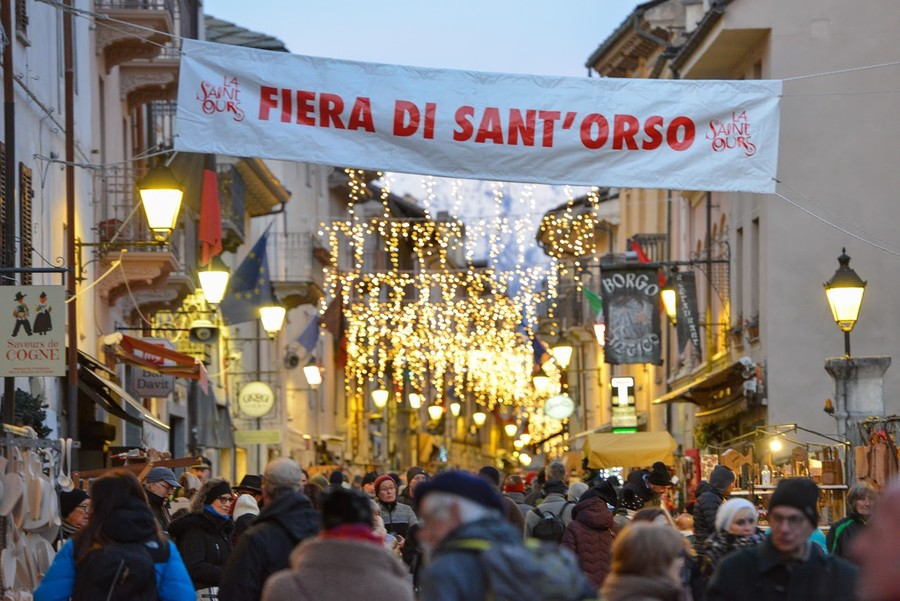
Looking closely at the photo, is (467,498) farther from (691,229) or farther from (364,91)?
(691,229)

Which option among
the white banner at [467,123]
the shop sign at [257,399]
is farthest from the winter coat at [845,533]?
the shop sign at [257,399]

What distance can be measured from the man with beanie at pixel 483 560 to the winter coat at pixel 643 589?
125 cm

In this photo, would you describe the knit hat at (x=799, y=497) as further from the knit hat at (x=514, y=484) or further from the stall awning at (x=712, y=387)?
the stall awning at (x=712, y=387)

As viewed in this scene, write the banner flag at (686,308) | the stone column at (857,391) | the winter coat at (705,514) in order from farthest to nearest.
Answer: the banner flag at (686,308) → the stone column at (857,391) → the winter coat at (705,514)

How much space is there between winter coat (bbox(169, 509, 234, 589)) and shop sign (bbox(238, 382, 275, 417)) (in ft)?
85.9

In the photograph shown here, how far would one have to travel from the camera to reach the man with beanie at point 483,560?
5535 mm

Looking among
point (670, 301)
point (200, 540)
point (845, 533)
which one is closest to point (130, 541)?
point (200, 540)

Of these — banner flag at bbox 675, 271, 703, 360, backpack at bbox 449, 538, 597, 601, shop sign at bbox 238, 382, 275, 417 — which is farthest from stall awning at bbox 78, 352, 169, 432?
backpack at bbox 449, 538, 597, 601

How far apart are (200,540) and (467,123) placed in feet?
12.0

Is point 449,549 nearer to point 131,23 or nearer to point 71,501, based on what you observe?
point 71,501

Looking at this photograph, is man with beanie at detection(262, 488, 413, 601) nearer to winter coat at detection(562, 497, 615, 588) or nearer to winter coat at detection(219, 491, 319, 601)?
winter coat at detection(219, 491, 319, 601)

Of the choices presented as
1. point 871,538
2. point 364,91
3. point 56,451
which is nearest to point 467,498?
point 871,538

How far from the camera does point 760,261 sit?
29.5 metres

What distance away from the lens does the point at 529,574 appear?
18.1 feet
